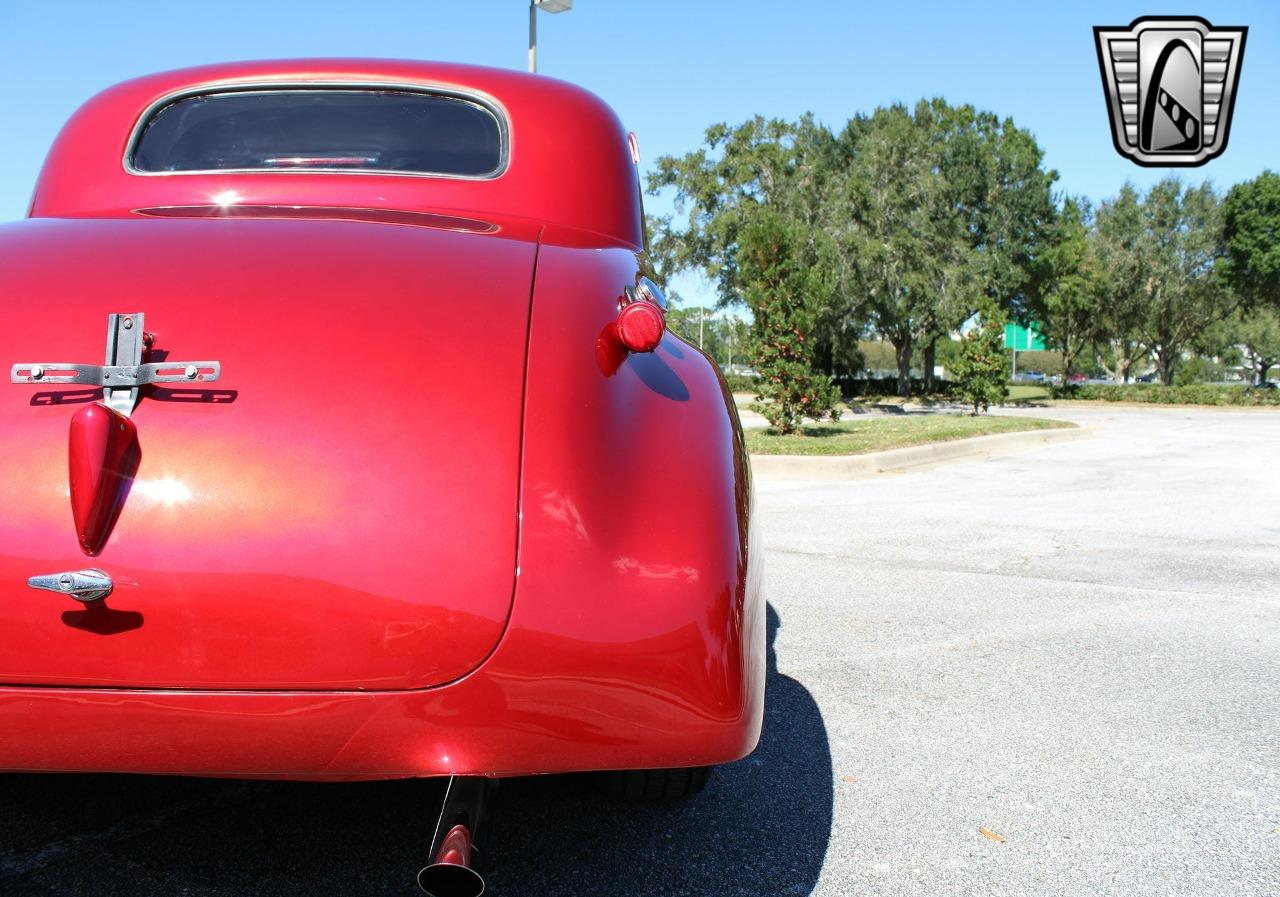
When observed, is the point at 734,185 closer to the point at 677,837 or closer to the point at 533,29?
the point at 533,29

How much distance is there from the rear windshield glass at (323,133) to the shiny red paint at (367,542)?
2.80 feet

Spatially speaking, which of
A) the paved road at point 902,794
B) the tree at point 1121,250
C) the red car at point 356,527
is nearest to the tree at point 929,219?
the tree at point 1121,250

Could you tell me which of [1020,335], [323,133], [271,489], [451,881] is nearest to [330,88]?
[323,133]

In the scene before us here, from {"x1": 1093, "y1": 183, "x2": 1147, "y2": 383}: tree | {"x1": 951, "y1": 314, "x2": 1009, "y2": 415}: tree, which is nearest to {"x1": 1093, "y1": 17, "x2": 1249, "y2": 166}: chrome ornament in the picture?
{"x1": 951, "y1": 314, "x2": 1009, "y2": 415}: tree

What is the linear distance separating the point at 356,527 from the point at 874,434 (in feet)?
44.8

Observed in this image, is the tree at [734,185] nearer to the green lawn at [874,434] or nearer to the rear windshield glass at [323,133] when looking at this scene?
the green lawn at [874,434]

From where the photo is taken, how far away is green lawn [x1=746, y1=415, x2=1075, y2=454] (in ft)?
40.2

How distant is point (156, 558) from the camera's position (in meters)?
1.46

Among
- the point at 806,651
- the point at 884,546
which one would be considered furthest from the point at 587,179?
the point at 884,546

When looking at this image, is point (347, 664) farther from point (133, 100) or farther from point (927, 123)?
point (927, 123)

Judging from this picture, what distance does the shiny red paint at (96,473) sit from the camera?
1.44 metres

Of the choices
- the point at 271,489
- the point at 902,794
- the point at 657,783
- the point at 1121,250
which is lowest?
the point at 902,794

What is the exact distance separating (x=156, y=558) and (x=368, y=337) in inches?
18.9

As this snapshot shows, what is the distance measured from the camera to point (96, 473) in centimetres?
144
